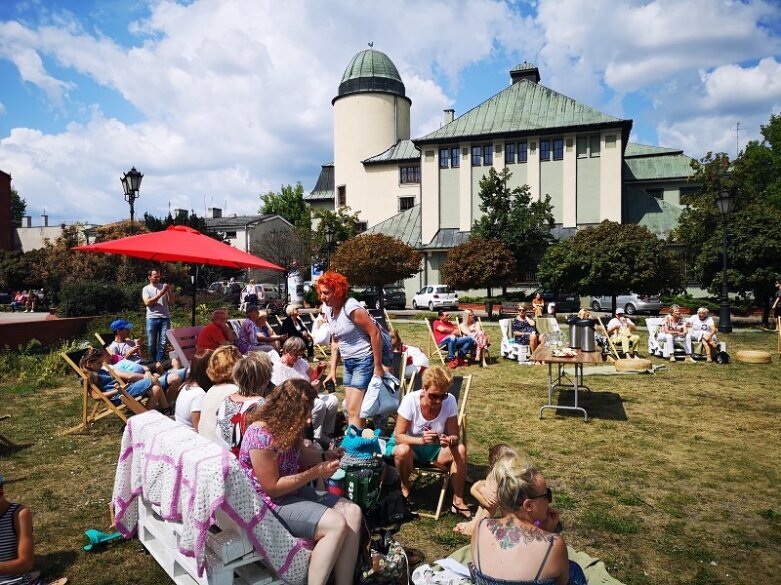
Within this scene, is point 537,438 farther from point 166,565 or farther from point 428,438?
point 166,565

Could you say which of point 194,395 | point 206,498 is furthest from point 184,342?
point 206,498

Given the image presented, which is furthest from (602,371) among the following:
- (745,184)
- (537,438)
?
(745,184)

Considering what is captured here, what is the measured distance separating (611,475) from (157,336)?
24.4 feet

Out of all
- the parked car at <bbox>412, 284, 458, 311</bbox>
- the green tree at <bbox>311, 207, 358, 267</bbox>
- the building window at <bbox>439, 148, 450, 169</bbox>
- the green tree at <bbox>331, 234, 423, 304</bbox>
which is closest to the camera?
the green tree at <bbox>331, 234, 423, 304</bbox>

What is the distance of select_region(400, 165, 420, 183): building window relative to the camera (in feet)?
156

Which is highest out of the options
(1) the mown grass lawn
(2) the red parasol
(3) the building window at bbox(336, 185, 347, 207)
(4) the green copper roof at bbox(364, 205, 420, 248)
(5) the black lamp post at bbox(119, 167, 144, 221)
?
(3) the building window at bbox(336, 185, 347, 207)

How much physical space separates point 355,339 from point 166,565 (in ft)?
8.67

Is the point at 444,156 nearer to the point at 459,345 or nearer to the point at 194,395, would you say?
the point at 459,345

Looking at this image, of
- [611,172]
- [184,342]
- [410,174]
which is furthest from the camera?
[410,174]

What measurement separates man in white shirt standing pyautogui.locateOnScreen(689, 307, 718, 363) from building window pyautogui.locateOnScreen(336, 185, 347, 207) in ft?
132

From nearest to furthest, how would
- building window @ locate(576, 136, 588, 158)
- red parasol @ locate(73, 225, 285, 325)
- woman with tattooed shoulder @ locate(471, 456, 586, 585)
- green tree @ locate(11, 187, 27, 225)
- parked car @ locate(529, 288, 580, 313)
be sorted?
woman with tattooed shoulder @ locate(471, 456, 586, 585) → red parasol @ locate(73, 225, 285, 325) → parked car @ locate(529, 288, 580, 313) → building window @ locate(576, 136, 588, 158) → green tree @ locate(11, 187, 27, 225)

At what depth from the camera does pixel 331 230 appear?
3844 cm

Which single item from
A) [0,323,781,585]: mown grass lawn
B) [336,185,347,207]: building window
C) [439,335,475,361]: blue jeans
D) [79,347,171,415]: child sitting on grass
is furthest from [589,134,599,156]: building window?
[79,347,171,415]: child sitting on grass

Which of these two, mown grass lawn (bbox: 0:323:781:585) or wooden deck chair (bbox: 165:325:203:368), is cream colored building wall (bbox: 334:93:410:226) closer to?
mown grass lawn (bbox: 0:323:781:585)
